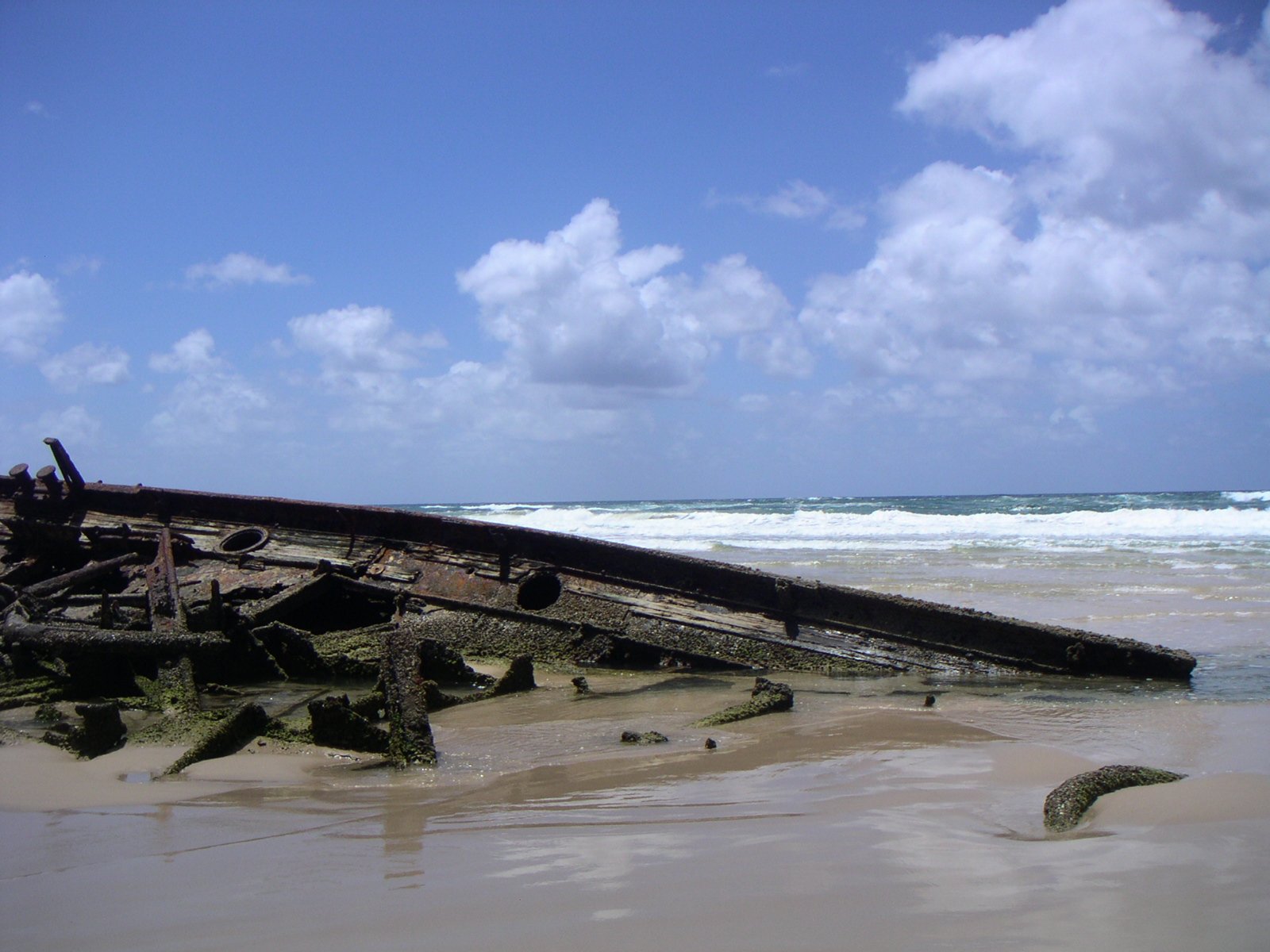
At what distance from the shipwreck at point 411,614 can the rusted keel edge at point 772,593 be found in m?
0.01

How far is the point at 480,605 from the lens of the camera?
23.1ft

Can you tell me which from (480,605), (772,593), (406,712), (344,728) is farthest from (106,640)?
(772,593)

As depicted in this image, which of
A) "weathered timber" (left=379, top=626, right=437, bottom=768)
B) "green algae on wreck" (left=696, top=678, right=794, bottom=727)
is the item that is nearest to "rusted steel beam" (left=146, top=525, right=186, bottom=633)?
"weathered timber" (left=379, top=626, right=437, bottom=768)

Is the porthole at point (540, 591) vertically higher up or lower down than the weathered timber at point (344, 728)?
higher up

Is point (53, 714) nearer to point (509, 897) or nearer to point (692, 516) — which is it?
point (509, 897)

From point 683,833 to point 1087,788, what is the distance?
1335mm

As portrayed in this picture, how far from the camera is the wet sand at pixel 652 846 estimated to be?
223 centimetres

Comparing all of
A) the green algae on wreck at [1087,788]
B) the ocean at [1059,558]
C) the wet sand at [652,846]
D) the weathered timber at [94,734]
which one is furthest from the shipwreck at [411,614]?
the green algae on wreck at [1087,788]

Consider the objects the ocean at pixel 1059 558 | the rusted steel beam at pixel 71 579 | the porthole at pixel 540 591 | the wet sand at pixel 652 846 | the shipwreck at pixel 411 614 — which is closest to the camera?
the wet sand at pixel 652 846

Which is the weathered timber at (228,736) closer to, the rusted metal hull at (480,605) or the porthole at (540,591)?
the rusted metal hull at (480,605)

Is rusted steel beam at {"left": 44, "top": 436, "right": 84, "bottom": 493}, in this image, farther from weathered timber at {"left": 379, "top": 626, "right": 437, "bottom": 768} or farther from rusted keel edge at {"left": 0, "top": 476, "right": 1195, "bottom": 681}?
weathered timber at {"left": 379, "top": 626, "right": 437, "bottom": 768}

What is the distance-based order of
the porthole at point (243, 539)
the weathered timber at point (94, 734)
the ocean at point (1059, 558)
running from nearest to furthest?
the weathered timber at point (94, 734) < the porthole at point (243, 539) < the ocean at point (1059, 558)

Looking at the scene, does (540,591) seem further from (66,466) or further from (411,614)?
(66,466)

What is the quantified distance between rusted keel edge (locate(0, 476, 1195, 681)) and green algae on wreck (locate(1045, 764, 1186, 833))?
3.12 metres
